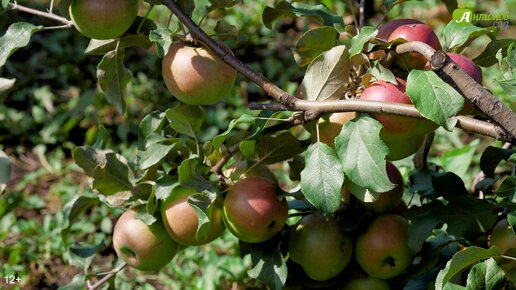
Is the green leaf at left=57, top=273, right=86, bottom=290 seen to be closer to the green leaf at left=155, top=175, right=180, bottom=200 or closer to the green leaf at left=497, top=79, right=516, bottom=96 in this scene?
the green leaf at left=155, top=175, right=180, bottom=200

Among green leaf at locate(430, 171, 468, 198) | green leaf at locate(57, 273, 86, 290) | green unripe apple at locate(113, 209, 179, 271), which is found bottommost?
green leaf at locate(57, 273, 86, 290)

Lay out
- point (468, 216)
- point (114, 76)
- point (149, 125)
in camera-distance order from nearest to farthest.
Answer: point (468, 216), point (114, 76), point (149, 125)

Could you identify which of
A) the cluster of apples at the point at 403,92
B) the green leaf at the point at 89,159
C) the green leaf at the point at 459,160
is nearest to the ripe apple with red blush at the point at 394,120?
the cluster of apples at the point at 403,92

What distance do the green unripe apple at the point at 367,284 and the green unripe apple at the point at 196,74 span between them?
1.59ft

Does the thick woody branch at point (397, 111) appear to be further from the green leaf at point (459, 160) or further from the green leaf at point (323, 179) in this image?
the green leaf at point (459, 160)

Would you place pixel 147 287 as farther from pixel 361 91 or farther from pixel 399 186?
pixel 361 91

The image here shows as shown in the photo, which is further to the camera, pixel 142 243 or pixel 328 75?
pixel 142 243

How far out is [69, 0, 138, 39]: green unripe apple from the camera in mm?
1315

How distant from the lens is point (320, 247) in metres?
1.44

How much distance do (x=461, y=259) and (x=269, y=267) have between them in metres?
0.44

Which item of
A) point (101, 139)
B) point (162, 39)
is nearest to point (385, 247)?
point (162, 39)

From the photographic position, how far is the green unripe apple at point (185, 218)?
1.40 m

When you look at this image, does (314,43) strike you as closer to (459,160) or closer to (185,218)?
(185,218)

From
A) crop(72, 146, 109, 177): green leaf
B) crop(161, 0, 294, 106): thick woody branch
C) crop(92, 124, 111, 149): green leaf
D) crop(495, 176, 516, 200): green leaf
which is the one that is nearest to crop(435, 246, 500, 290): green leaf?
crop(495, 176, 516, 200): green leaf
